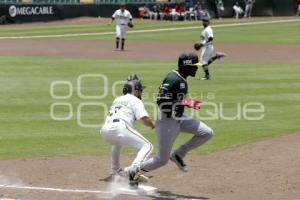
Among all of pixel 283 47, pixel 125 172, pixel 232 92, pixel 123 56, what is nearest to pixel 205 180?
pixel 125 172

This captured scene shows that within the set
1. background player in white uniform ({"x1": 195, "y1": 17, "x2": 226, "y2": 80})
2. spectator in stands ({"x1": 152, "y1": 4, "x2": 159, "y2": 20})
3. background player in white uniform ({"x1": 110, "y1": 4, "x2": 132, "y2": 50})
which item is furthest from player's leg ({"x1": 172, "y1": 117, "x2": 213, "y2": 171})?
spectator in stands ({"x1": 152, "y1": 4, "x2": 159, "y2": 20})

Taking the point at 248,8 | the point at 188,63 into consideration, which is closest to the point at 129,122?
the point at 188,63

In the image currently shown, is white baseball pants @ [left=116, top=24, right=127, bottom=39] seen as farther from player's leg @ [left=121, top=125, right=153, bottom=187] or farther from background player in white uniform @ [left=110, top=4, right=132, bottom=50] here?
player's leg @ [left=121, top=125, right=153, bottom=187]

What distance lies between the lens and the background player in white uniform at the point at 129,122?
371 inches

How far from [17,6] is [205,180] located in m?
39.1

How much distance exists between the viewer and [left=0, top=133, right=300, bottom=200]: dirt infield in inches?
370

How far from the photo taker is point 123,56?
29031 mm

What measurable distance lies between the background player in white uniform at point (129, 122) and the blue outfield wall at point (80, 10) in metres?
37.6

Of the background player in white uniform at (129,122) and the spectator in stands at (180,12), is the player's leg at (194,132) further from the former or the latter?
the spectator in stands at (180,12)

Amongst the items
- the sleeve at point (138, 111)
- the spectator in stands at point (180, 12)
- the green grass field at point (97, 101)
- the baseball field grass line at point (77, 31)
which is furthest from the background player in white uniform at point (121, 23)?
the sleeve at point (138, 111)

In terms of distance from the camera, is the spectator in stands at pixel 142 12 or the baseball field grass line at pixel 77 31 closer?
the baseball field grass line at pixel 77 31

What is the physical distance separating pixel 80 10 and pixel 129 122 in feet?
141

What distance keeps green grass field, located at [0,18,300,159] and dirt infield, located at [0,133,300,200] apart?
726mm

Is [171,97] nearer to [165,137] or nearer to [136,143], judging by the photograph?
[165,137]
